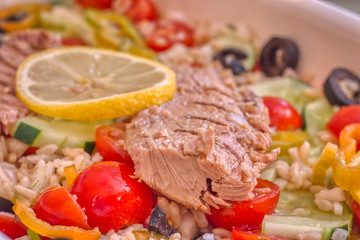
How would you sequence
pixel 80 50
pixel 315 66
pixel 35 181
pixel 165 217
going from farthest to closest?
pixel 315 66, pixel 80 50, pixel 35 181, pixel 165 217

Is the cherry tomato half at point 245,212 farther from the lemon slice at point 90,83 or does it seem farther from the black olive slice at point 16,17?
the black olive slice at point 16,17

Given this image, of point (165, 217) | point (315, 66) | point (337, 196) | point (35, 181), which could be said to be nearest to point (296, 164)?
point (337, 196)

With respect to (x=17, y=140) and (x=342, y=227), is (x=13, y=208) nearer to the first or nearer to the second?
(x=17, y=140)

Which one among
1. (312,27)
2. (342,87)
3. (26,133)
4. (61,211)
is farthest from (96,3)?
(61,211)

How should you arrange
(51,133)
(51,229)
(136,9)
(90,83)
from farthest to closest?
(136,9), (90,83), (51,133), (51,229)

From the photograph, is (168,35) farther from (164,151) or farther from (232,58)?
(164,151)

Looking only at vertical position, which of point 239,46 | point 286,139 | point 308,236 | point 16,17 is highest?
point 239,46
